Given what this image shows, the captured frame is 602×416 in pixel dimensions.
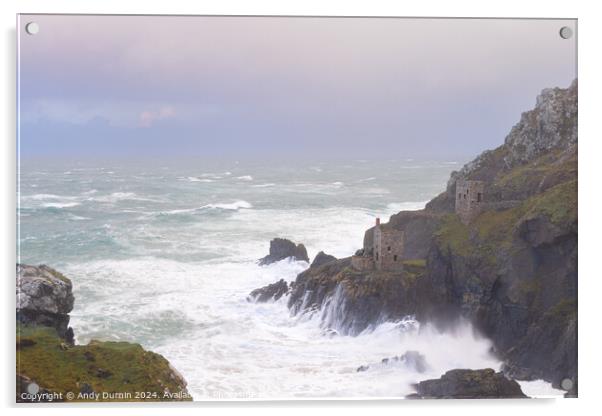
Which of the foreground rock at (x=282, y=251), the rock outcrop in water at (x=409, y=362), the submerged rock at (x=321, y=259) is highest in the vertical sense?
the foreground rock at (x=282, y=251)

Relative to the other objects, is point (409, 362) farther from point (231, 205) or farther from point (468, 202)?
point (231, 205)

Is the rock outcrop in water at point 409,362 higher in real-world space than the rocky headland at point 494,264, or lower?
lower

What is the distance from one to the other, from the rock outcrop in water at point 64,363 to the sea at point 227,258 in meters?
0.44

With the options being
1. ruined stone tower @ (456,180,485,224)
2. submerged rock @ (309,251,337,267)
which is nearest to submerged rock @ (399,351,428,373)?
submerged rock @ (309,251,337,267)

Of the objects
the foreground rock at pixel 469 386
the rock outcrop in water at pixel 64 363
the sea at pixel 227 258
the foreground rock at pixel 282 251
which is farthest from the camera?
the foreground rock at pixel 282 251

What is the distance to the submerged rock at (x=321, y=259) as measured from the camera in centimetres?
1784

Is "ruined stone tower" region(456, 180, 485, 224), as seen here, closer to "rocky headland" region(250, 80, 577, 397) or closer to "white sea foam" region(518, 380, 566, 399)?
"rocky headland" region(250, 80, 577, 397)

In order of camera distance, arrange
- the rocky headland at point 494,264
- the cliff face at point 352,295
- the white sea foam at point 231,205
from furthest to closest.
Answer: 1. the cliff face at point 352,295
2. the white sea foam at point 231,205
3. the rocky headland at point 494,264

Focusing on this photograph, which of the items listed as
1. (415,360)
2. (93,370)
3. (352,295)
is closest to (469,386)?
(415,360)

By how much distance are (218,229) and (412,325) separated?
5.33m

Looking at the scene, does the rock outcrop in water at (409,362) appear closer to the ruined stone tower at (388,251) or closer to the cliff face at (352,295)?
the cliff face at (352,295)

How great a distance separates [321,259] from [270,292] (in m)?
1.70

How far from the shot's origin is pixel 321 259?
17984mm

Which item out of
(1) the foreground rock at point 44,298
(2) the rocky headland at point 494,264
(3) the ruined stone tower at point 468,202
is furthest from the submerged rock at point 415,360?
(1) the foreground rock at point 44,298
